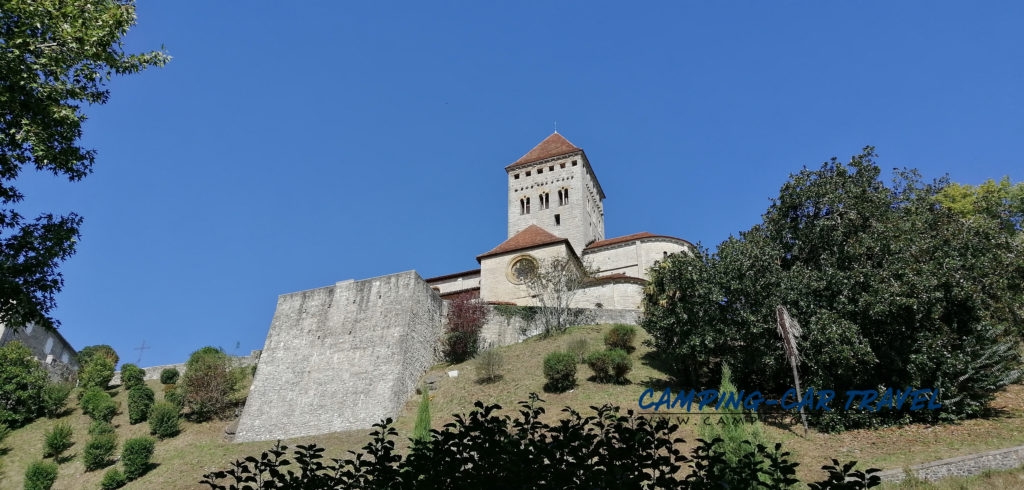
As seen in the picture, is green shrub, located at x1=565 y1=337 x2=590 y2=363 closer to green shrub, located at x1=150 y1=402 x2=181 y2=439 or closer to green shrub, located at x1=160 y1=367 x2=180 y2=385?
green shrub, located at x1=150 y1=402 x2=181 y2=439

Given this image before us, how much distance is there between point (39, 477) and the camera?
65.2 feet

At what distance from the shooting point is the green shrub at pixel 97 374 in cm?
3400

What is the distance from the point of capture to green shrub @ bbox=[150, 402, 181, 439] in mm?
24484

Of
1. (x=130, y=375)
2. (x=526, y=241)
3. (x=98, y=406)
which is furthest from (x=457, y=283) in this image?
(x=98, y=406)

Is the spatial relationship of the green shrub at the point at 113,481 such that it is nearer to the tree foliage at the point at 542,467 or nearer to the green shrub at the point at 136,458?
the green shrub at the point at 136,458

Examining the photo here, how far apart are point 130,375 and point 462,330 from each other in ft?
64.5

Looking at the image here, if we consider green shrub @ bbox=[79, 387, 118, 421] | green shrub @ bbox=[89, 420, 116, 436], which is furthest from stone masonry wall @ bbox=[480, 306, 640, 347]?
green shrub @ bbox=[79, 387, 118, 421]

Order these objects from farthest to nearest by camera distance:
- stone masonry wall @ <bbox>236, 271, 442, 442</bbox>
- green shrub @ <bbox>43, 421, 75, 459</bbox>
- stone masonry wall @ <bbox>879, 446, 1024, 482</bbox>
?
1. stone masonry wall @ <bbox>236, 271, 442, 442</bbox>
2. green shrub @ <bbox>43, 421, 75, 459</bbox>
3. stone masonry wall @ <bbox>879, 446, 1024, 482</bbox>

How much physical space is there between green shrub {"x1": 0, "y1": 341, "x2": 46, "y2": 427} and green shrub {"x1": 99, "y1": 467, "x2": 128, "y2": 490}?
1095 centimetres

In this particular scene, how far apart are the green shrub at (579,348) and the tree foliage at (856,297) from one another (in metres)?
3.96

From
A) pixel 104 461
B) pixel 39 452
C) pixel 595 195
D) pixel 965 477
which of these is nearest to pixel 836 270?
pixel 965 477

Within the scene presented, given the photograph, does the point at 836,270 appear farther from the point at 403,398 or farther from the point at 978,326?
the point at 403,398

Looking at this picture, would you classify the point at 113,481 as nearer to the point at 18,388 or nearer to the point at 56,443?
the point at 56,443

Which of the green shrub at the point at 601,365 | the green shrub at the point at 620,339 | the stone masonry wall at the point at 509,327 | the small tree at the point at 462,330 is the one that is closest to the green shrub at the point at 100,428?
Answer: the small tree at the point at 462,330
